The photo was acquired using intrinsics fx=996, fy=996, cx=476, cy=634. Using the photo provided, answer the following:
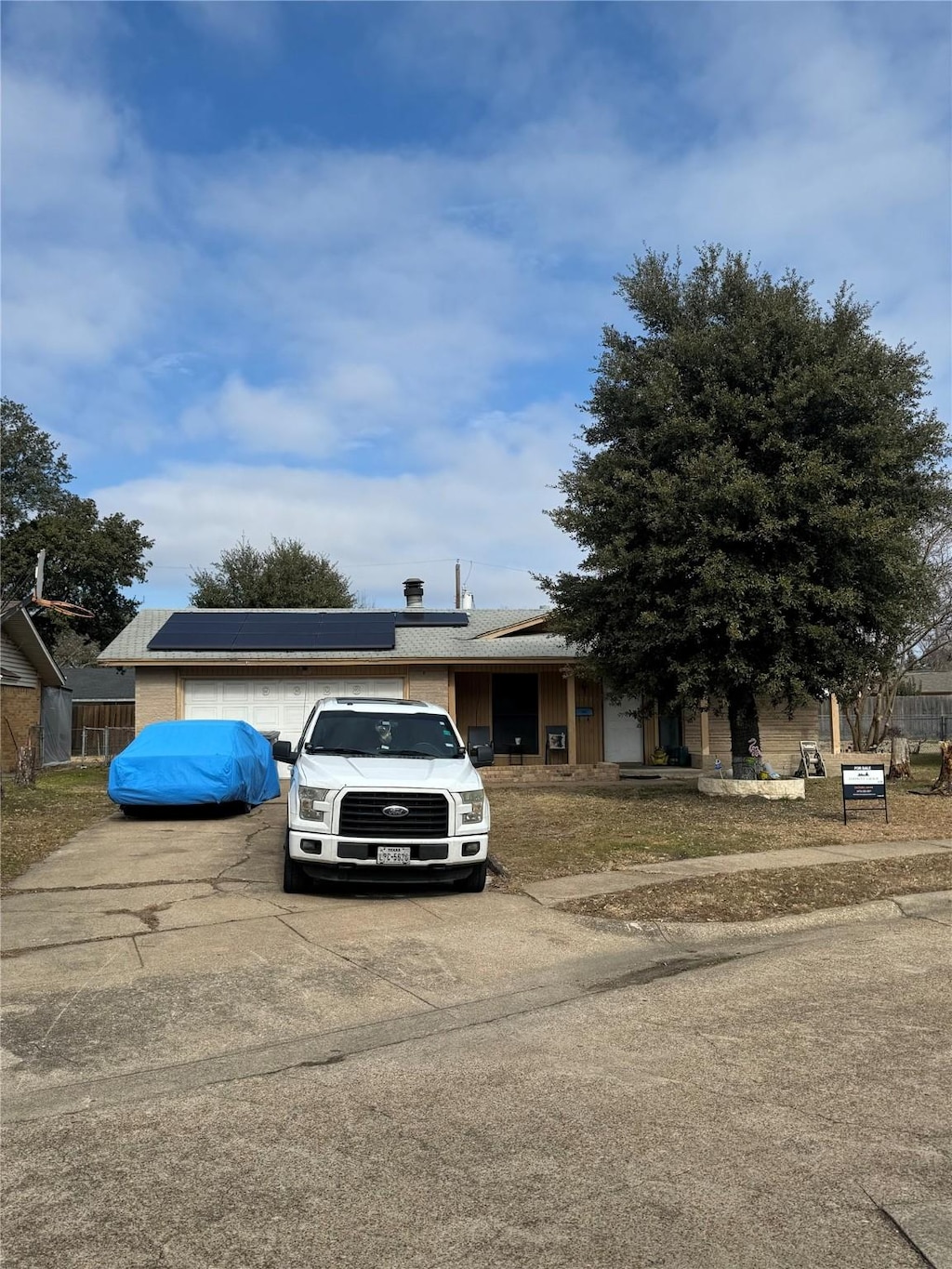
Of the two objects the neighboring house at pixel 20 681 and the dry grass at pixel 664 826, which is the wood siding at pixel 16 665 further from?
the dry grass at pixel 664 826

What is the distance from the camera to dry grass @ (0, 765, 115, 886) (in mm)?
11242

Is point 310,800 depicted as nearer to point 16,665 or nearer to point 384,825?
point 384,825

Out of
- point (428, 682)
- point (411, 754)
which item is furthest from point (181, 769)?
point (428, 682)

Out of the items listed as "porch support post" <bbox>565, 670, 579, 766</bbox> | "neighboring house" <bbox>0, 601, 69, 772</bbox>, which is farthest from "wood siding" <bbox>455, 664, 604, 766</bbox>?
"neighboring house" <bbox>0, 601, 69, 772</bbox>

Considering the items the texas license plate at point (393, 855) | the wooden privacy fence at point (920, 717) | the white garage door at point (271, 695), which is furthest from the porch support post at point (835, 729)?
the texas license plate at point (393, 855)

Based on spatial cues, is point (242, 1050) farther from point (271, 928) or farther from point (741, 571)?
point (741, 571)

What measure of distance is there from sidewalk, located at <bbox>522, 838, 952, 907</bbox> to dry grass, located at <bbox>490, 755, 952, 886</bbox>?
299 millimetres

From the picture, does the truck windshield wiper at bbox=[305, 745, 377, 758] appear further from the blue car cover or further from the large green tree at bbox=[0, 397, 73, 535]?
the large green tree at bbox=[0, 397, 73, 535]

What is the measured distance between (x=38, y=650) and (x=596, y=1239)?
25.8 metres

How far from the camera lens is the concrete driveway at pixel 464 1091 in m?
3.33

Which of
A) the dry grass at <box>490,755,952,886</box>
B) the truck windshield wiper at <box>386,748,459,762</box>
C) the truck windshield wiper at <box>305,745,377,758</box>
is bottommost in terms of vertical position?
the dry grass at <box>490,755,952,886</box>

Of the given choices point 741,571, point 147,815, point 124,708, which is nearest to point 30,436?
point 124,708

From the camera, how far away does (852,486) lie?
15.1 metres

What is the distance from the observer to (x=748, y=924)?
8008 millimetres
